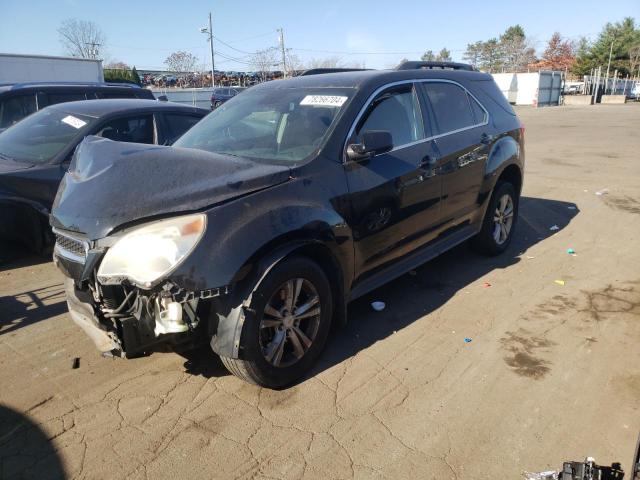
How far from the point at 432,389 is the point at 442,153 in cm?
214

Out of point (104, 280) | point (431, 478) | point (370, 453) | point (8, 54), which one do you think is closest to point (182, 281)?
point (104, 280)

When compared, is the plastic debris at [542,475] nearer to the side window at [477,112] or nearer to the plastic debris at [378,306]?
the plastic debris at [378,306]

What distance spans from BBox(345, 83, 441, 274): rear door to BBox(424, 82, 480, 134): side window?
29 centimetres

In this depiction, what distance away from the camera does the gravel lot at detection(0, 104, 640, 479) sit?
262 centimetres

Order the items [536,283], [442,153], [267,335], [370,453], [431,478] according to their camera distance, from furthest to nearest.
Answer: [536,283], [442,153], [267,335], [370,453], [431,478]

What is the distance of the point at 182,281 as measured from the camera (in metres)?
2.63

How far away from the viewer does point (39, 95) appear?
8.21 metres

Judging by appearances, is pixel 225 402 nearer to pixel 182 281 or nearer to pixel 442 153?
pixel 182 281

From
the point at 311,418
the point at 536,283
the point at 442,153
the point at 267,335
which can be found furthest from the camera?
the point at 536,283

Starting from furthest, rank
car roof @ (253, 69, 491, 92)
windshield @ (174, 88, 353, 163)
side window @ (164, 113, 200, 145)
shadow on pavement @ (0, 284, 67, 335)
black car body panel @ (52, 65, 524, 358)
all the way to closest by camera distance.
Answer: side window @ (164, 113, 200, 145)
shadow on pavement @ (0, 284, 67, 335)
car roof @ (253, 69, 491, 92)
windshield @ (174, 88, 353, 163)
black car body panel @ (52, 65, 524, 358)

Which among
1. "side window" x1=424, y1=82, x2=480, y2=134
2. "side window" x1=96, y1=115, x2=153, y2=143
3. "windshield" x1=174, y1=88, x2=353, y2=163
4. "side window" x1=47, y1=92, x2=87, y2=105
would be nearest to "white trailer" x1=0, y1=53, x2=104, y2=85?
"side window" x1=47, y1=92, x2=87, y2=105

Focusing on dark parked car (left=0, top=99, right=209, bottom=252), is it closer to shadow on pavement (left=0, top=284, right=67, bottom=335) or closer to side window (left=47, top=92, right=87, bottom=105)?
shadow on pavement (left=0, top=284, right=67, bottom=335)

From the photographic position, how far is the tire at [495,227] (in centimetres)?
540

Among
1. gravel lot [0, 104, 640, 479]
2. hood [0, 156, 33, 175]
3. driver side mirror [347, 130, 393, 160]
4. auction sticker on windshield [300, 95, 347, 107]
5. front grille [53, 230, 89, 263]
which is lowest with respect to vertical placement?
gravel lot [0, 104, 640, 479]
